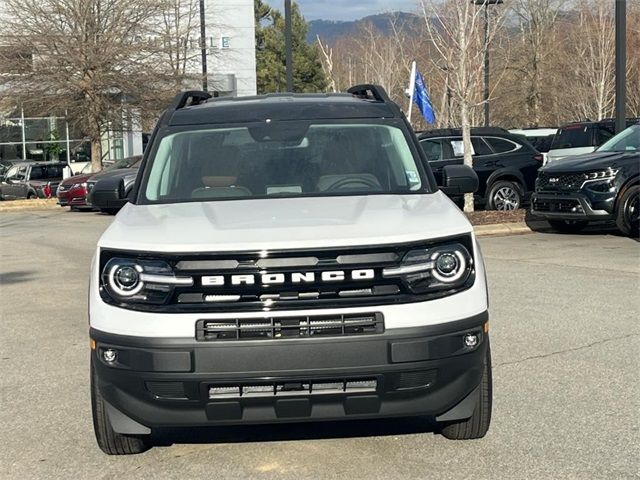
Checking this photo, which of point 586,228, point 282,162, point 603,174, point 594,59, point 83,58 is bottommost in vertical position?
point 586,228

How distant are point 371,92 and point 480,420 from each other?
2.58m

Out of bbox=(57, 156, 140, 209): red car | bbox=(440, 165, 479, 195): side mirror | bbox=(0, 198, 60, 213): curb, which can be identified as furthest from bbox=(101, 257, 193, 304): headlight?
bbox=(0, 198, 60, 213): curb

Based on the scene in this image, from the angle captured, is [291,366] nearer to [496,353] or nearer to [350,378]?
[350,378]

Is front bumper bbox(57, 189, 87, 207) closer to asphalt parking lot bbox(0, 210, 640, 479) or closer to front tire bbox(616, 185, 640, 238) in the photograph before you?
asphalt parking lot bbox(0, 210, 640, 479)

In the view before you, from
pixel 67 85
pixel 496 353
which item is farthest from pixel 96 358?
pixel 67 85

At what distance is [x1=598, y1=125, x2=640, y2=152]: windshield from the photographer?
14041 millimetres

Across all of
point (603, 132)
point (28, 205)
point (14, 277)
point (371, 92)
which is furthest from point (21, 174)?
point (371, 92)

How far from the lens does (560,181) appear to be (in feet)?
45.4

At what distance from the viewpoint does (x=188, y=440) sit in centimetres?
494

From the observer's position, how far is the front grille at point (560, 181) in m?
13.6

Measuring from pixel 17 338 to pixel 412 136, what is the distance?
4.29m

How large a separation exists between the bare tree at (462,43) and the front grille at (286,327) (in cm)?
1308

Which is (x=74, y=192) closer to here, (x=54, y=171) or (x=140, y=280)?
(x=54, y=171)

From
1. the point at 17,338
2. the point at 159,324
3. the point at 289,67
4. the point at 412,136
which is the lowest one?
the point at 17,338
